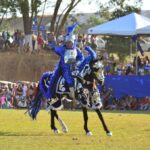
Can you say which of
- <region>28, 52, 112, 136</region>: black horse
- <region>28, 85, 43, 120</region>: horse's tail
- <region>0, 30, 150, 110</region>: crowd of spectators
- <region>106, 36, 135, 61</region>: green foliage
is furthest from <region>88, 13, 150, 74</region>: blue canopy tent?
<region>28, 52, 112, 136</region>: black horse

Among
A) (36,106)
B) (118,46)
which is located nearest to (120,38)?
(118,46)

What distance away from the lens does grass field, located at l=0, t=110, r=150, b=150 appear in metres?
12.4

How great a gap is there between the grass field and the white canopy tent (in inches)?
356

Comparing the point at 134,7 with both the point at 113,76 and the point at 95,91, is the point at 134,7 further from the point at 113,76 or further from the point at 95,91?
the point at 95,91

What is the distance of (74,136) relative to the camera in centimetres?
1439

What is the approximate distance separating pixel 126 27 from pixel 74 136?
1412 cm

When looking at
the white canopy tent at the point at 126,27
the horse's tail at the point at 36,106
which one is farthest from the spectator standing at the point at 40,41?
the horse's tail at the point at 36,106

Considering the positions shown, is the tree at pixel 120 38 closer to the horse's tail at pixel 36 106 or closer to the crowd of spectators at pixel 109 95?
the crowd of spectators at pixel 109 95

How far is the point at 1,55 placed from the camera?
130ft

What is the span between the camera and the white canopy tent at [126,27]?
90.1 ft

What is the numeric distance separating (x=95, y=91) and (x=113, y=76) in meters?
13.2

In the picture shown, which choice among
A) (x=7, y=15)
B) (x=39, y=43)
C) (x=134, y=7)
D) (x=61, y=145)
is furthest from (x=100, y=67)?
(x=7, y=15)

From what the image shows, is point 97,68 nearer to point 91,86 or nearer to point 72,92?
point 91,86

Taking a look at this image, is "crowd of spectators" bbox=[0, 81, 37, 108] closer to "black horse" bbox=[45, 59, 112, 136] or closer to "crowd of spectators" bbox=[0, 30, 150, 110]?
"crowd of spectators" bbox=[0, 30, 150, 110]
